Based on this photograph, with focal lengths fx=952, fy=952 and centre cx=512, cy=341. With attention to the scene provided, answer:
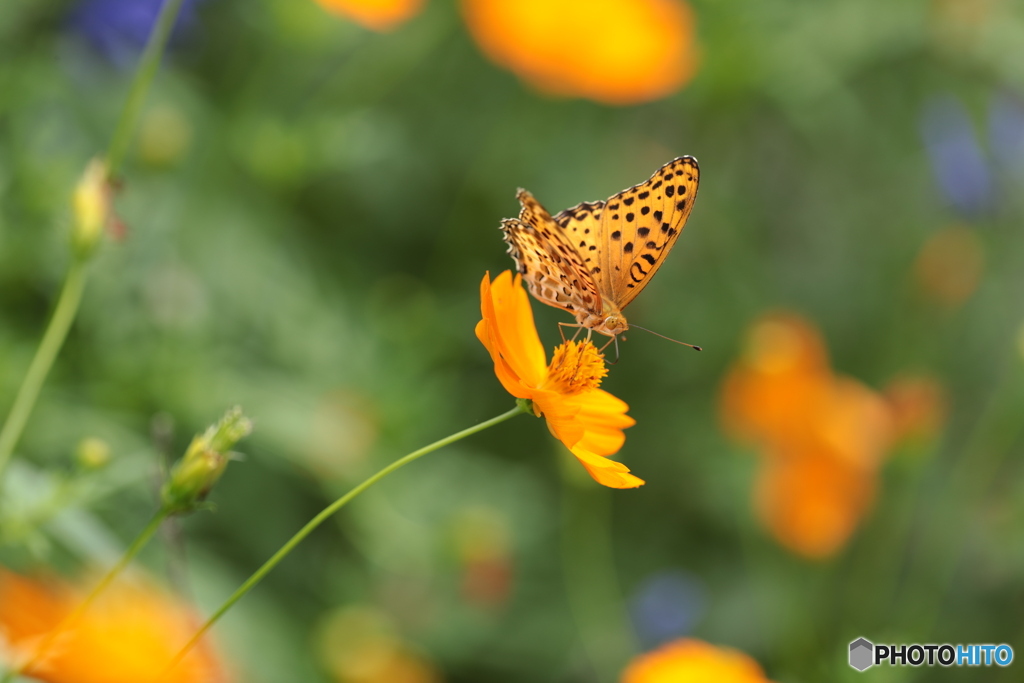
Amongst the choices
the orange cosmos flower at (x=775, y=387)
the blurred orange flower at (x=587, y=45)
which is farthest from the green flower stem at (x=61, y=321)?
the orange cosmos flower at (x=775, y=387)

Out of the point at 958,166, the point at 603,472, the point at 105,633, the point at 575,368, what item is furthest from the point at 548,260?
the point at 958,166

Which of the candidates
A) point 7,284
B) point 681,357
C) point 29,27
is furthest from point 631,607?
point 29,27

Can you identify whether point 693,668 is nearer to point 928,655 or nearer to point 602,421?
point 602,421

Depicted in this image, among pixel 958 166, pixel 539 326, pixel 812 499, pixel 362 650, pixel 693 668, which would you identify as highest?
pixel 958 166

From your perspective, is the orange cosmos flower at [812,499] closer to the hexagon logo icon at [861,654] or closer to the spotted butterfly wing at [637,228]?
the hexagon logo icon at [861,654]

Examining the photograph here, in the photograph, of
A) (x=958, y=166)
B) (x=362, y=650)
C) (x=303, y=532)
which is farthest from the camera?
(x=958, y=166)

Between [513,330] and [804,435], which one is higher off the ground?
[804,435]

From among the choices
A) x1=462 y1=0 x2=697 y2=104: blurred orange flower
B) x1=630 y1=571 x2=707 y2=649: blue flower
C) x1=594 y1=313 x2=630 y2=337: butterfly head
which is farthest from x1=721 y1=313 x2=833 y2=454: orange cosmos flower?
→ x1=594 y1=313 x2=630 y2=337: butterfly head
